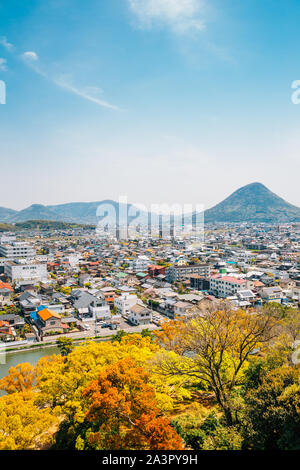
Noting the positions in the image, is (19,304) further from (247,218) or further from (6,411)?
(247,218)

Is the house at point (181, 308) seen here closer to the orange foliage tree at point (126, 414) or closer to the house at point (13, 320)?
the house at point (13, 320)

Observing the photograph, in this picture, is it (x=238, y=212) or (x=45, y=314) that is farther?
(x=238, y=212)

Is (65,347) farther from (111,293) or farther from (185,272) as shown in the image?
(185,272)

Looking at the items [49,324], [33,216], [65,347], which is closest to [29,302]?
[49,324]

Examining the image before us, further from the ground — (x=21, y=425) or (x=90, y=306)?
(x=21, y=425)

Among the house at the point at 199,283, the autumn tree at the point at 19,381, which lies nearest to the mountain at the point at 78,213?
the house at the point at 199,283

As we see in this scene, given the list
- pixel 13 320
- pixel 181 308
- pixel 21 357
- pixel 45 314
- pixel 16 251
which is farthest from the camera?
pixel 16 251

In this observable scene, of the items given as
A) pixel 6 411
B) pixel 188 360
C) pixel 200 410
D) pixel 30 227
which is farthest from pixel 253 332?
pixel 30 227
